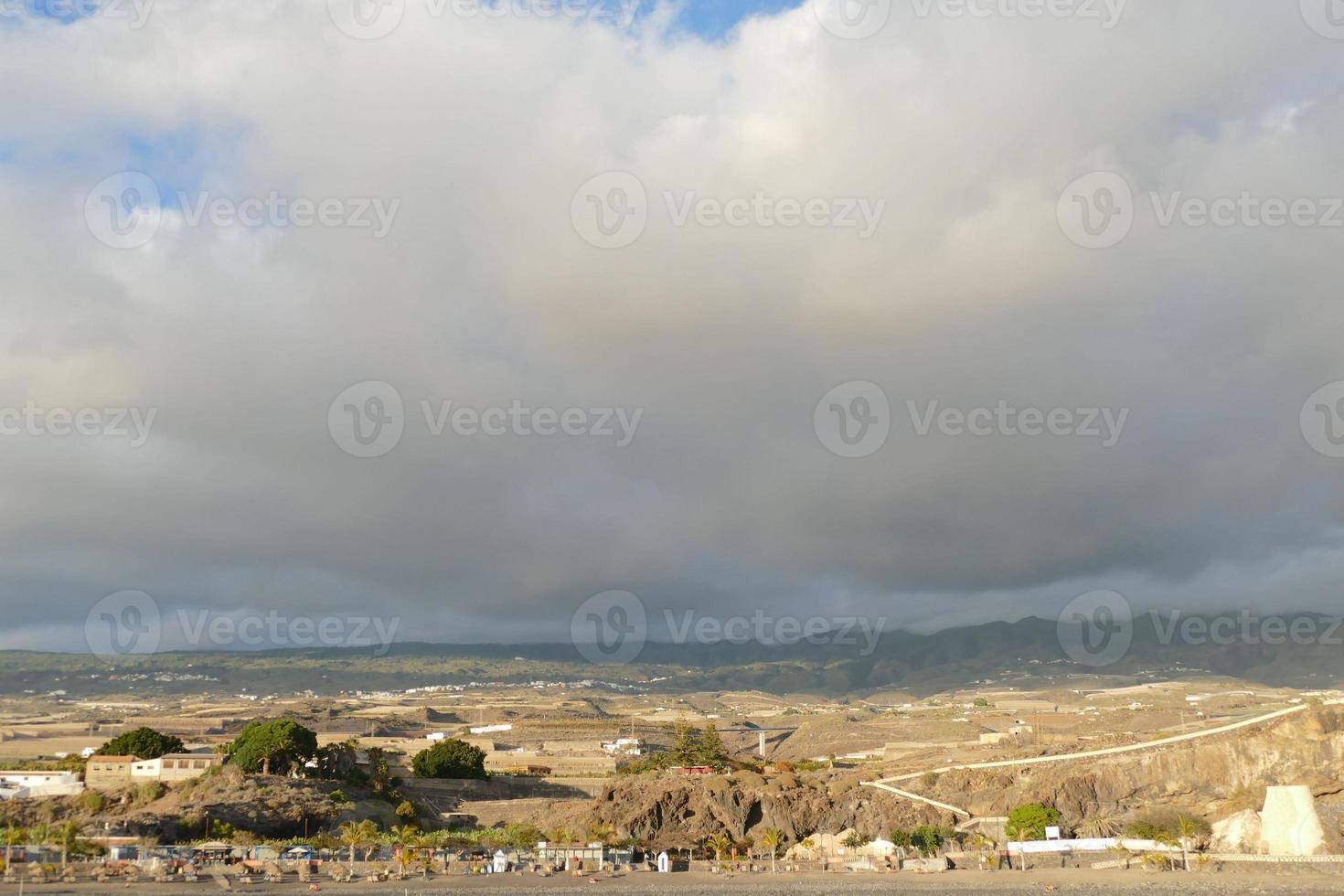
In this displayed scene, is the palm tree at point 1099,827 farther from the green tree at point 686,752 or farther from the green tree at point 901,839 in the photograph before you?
the green tree at point 686,752

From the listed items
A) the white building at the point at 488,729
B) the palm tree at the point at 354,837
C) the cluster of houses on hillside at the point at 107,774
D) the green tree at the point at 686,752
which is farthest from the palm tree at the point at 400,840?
the white building at the point at 488,729

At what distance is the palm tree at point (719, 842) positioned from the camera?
84125 mm

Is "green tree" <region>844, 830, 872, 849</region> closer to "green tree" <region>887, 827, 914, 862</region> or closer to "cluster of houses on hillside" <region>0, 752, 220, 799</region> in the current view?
"green tree" <region>887, 827, 914, 862</region>

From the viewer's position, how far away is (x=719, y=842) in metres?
86.0

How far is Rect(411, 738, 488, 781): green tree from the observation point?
364 feet

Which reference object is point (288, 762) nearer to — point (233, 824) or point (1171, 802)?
point (233, 824)

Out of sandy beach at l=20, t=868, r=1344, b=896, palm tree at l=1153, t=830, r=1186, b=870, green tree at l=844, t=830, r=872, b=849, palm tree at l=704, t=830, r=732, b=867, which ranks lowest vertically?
palm tree at l=704, t=830, r=732, b=867

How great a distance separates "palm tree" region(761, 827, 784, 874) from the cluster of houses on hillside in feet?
162

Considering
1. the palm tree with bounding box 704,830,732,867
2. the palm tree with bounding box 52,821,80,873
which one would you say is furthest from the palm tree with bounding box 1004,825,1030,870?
the palm tree with bounding box 52,821,80,873

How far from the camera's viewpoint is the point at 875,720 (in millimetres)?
193875

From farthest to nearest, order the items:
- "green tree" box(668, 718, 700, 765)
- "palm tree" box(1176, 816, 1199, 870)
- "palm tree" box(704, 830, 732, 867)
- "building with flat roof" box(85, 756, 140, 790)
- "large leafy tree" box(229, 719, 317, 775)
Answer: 1. "green tree" box(668, 718, 700, 765)
2. "large leafy tree" box(229, 719, 317, 775)
3. "building with flat roof" box(85, 756, 140, 790)
4. "palm tree" box(704, 830, 732, 867)
5. "palm tree" box(1176, 816, 1199, 870)

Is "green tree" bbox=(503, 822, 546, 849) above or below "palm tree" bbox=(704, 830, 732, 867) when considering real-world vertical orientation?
above

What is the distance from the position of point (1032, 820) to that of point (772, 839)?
20.2 metres

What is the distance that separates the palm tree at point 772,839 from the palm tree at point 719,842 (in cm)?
284
